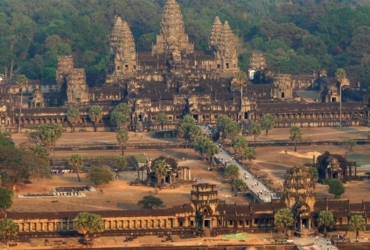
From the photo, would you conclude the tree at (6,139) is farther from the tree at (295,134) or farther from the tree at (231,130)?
the tree at (295,134)

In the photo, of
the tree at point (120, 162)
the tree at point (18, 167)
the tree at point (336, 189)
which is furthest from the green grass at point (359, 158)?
the tree at point (18, 167)

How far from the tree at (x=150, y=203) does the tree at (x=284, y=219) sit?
1269 centimetres

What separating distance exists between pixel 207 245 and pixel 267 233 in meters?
6.70

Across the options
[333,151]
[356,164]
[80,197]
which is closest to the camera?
[80,197]

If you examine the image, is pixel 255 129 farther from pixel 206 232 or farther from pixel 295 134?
pixel 206 232

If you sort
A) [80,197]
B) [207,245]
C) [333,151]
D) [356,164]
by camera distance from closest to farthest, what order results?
[207,245], [80,197], [356,164], [333,151]

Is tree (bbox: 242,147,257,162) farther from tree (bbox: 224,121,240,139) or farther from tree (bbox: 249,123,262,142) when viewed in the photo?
tree (bbox: 224,121,240,139)

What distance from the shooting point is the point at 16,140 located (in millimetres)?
196875

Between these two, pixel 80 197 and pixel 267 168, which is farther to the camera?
pixel 267 168

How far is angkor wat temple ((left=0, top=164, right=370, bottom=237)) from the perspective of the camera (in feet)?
477

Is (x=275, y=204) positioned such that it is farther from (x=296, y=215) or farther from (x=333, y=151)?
(x=333, y=151)

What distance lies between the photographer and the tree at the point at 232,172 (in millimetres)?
167625

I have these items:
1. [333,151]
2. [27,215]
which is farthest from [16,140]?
[27,215]

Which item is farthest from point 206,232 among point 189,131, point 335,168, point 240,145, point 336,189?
point 189,131
